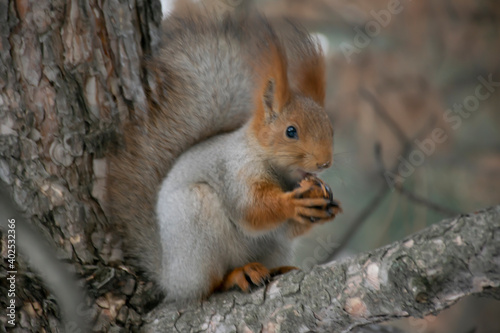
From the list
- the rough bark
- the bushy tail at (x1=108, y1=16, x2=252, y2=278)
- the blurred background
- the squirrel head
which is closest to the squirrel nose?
the squirrel head

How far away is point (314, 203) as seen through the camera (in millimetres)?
1303

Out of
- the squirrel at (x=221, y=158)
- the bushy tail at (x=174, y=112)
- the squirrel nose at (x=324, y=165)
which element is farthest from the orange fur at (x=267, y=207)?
the bushy tail at (x=174, y=112)

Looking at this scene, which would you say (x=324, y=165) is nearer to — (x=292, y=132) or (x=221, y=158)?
(x=292, y=132)

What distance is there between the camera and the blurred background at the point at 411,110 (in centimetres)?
205

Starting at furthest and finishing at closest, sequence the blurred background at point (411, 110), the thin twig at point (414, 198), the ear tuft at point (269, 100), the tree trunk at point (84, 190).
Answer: the blurred background at point (411, 110)
the thin twig at point (414, 198)
the ear tuft at point (269, 100)
the tree trunk at point (84, 190)

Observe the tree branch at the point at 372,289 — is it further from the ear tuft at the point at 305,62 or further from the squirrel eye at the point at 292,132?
the ear tuft at the point at 305,62

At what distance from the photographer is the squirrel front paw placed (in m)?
1.31

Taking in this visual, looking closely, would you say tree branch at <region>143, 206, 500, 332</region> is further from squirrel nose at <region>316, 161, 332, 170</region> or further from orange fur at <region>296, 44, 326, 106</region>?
orange fur at <region>296, 44, 326, 106</region>

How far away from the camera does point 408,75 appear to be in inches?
85.4

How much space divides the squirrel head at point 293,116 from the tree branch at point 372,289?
12.0 inches

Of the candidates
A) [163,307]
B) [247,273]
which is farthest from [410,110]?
[163,307]

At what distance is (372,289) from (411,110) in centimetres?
130

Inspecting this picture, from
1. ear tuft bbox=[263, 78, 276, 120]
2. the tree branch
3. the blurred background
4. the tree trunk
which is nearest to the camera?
the tree branch

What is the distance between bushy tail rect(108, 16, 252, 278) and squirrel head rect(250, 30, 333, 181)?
0.45 feet
